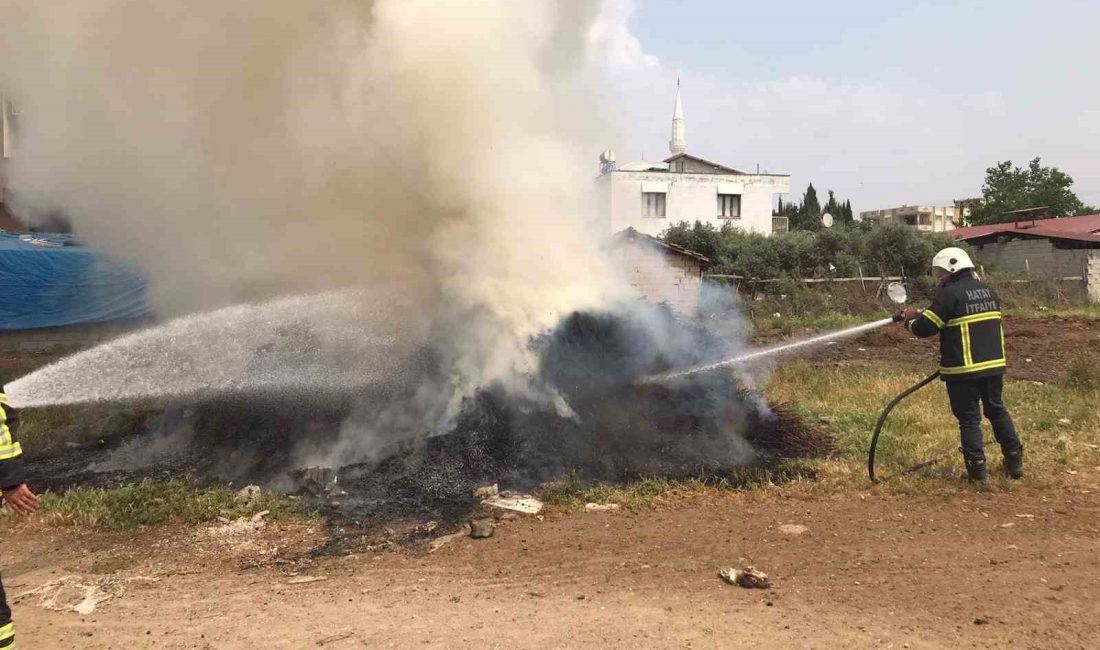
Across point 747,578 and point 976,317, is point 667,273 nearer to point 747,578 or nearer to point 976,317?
point 976,317

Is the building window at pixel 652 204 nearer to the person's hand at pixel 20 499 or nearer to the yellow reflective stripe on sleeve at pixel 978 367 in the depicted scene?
the yellow reflective stripe on sleeve at pixel 978 367

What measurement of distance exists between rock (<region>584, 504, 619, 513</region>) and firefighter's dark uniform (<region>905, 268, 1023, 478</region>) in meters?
3.04

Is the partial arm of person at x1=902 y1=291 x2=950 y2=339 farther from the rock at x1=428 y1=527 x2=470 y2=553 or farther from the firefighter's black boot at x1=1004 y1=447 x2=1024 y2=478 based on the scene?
the rock at x1=428 y1=527 x2=470 y2=553

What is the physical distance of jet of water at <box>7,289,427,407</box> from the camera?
861cm

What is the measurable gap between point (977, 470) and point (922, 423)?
5.75 feet

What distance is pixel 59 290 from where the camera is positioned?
14.6 metres

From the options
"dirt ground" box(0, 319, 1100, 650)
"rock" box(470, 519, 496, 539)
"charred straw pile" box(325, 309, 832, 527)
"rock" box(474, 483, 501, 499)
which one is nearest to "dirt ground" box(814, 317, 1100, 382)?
"charred straw pile" box(325, 309, 832, 527)

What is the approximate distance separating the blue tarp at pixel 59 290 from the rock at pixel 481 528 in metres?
12.2

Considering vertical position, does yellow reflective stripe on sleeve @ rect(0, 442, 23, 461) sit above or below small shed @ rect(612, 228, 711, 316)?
below

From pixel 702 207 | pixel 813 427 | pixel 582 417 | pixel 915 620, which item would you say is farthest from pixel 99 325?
pixel 702 207

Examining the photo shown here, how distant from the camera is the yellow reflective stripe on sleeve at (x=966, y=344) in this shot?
5.69 meters

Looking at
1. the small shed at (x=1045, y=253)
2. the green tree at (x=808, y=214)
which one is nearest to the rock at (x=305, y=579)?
the small shed at (x=1045, y=253)

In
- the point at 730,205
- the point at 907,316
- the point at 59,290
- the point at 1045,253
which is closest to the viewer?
the point at 907,316

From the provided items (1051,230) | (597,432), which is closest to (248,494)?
(597,432)
